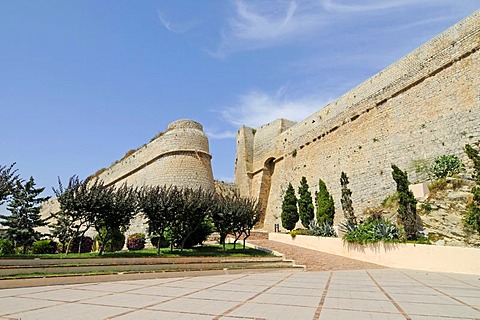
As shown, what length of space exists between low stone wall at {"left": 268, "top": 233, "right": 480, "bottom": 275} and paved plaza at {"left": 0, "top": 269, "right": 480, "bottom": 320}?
7.07 ft

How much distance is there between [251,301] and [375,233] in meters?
A: 8.97

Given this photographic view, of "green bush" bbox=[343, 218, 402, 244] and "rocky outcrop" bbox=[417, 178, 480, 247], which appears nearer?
"rocky outcrop" bbox=[417, 178, 480, 247]

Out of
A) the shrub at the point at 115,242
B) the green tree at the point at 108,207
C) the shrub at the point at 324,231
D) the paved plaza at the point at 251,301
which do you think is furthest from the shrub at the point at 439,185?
the shrub at the point at 115,242

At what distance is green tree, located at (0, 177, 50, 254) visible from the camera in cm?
1895

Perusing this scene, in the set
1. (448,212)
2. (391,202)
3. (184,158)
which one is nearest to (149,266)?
(448,212)

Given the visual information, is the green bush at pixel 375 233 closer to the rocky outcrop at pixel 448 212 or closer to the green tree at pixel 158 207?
the rocky outcrop at pixel 448 212

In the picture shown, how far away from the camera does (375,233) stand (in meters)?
12.5

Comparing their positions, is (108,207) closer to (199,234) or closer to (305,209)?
(199,234)

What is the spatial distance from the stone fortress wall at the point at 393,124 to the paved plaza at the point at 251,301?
9750 mm

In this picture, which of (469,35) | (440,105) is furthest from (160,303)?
(469,35)

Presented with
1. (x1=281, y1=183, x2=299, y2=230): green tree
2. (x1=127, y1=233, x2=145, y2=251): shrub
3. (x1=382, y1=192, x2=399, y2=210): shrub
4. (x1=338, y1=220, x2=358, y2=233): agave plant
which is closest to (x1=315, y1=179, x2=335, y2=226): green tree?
(x1=338, y1=220, x2=358, y2=233): agave plant

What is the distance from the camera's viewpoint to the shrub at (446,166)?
1341cm

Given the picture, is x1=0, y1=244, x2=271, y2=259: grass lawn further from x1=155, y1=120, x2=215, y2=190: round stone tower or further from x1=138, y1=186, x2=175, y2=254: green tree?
x1=155, y1=120, x2=215, y2=190: round stone tower

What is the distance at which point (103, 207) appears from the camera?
12484mm
